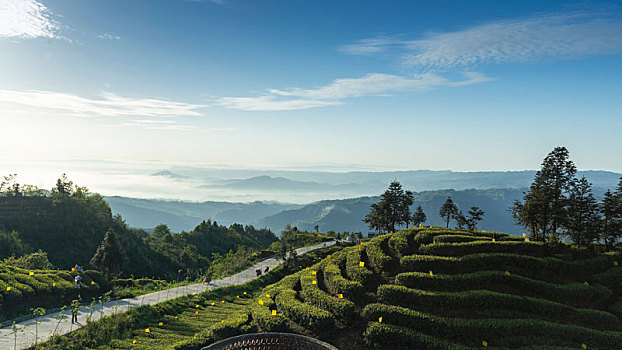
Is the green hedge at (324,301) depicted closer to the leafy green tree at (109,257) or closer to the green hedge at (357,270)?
the green hedge at (357,270)

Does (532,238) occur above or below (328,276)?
above

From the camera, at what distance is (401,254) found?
1198 inches

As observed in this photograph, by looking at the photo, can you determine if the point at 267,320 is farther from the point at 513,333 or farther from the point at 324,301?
the point at 513,333

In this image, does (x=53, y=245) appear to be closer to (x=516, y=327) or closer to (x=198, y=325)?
(x=198, y=325)

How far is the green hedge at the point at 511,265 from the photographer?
27234mm

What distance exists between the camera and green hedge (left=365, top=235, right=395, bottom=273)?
29.8m

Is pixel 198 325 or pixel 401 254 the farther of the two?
pixel 198 325

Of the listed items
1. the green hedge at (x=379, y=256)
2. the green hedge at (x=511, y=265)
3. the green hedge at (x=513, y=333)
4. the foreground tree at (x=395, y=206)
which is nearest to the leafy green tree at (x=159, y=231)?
the foreground tree at (x=395, y=206)

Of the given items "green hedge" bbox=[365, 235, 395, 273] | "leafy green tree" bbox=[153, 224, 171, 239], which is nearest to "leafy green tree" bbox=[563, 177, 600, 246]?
"green hedge" bbox=[365, 235, 395, 273]

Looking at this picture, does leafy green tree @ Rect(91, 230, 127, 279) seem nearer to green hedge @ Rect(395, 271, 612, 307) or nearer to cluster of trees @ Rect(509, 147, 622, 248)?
green hedge @ Rect(395, 271, 612, 307)

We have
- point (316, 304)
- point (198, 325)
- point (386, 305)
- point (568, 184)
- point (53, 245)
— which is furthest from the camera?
point (53, 245)

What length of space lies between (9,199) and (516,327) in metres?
94.1

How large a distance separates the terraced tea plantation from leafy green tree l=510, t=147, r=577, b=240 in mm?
4862

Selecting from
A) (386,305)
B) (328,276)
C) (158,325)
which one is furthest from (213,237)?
(386,305)
